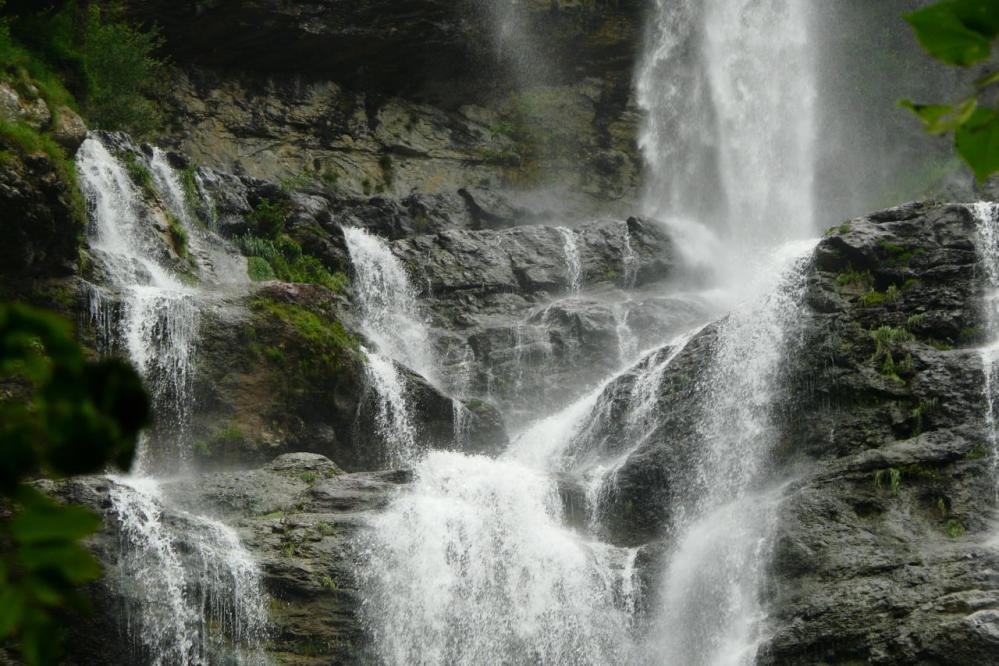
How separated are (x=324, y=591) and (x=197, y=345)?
17.5 feet

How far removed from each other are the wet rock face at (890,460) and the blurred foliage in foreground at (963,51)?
10.8m

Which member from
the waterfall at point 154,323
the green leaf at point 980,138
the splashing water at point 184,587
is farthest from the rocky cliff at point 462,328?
the green leaf at point 980,138

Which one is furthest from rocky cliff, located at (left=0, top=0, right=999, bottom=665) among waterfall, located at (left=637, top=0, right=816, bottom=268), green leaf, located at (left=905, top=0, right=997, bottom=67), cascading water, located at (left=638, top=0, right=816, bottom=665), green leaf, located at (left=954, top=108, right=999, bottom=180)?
green leaf, located at (left=905, top=0, right=997, bottom=67)

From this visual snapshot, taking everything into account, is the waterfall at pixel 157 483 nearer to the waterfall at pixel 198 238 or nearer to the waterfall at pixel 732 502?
the waterfall at pixel 198 238

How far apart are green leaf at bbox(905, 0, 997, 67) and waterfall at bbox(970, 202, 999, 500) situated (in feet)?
43.1

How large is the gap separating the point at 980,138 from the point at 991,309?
15.8 metres

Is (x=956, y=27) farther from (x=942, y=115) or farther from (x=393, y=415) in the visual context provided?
(x=393, y=415)

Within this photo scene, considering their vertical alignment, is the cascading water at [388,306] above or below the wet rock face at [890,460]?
above

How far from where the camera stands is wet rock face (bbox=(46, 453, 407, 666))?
11.6 meters

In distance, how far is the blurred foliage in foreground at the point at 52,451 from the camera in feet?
3.02

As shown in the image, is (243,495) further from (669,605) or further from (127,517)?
(669,605)

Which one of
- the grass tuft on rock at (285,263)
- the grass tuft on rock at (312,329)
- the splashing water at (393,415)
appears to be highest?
the grass tuft on rock at (285,263)

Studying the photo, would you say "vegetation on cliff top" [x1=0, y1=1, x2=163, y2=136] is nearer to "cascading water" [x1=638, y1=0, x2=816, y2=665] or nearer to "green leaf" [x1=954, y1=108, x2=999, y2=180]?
"cascading water" [x1=638, y1=0, x2=816, y2=665]

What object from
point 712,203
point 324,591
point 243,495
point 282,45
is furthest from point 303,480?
point 712,203
